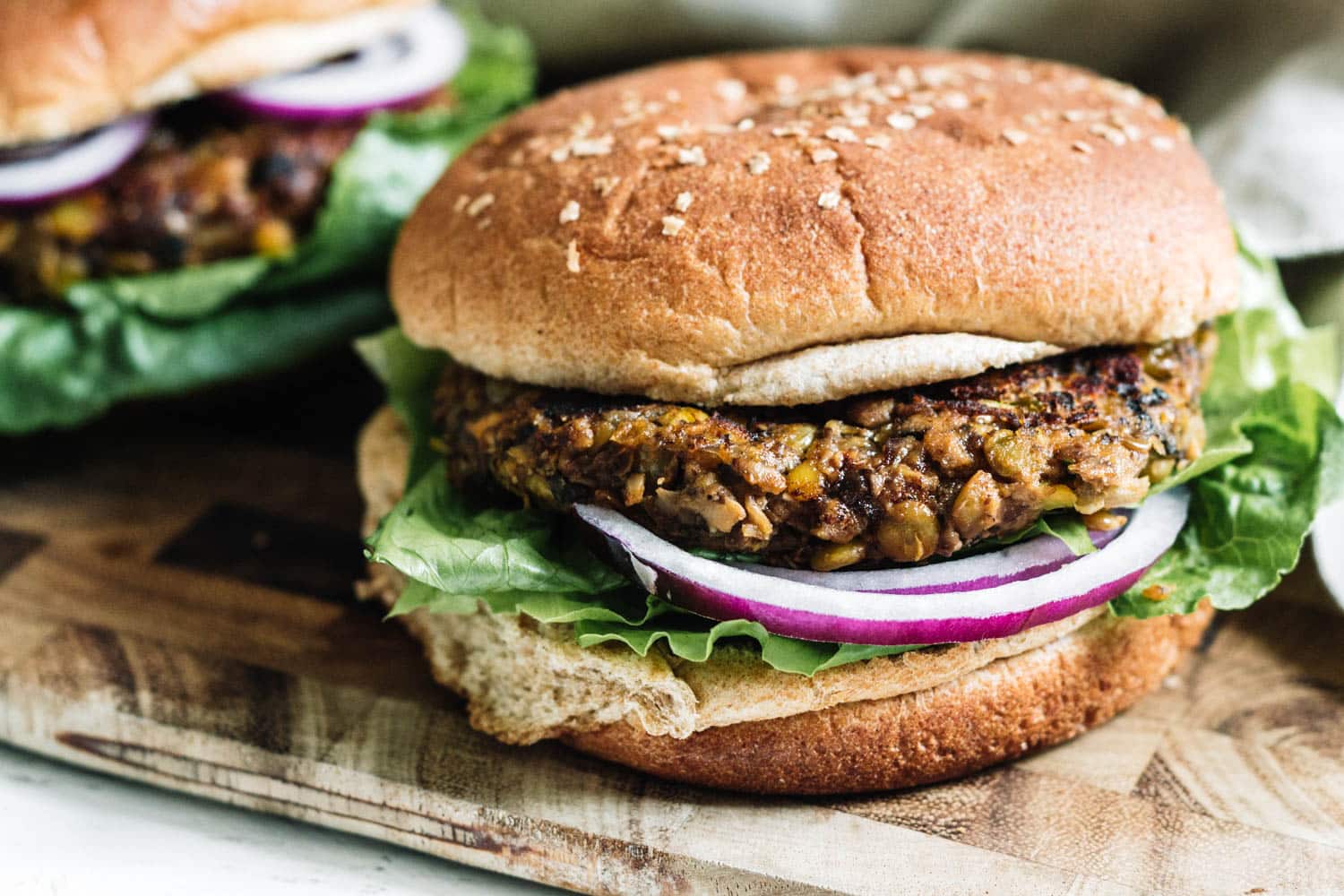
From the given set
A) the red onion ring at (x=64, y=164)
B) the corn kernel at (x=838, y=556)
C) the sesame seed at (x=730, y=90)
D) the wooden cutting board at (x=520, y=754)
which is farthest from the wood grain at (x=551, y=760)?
the sesame seed at (x=730, y=90)

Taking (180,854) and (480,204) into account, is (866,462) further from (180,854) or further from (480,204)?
(180,854)

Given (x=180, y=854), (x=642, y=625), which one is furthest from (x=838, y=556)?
(x=180, y=854)

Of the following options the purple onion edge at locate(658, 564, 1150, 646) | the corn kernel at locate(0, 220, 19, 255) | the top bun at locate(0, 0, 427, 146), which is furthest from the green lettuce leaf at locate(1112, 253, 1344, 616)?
the corn kernel at locate(0, 220, 19, 255)

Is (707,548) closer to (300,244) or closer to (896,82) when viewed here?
(896,82)

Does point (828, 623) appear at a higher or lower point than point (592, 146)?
lower

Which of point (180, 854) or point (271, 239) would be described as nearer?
point (180, 854)

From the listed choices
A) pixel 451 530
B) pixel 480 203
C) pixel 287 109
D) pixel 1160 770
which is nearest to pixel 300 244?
pixel 287 109

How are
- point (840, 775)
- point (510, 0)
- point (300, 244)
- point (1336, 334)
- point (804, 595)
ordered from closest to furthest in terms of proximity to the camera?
point (804, 595) < point (840, 775) < point (1336, 334) < point (300, 244) < point (510, 0)
